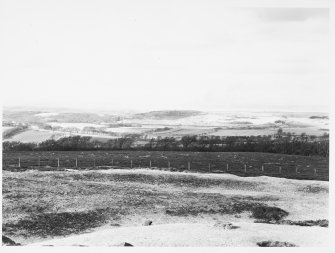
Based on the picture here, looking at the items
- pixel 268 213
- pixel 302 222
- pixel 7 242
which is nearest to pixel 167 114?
pixel 268 213

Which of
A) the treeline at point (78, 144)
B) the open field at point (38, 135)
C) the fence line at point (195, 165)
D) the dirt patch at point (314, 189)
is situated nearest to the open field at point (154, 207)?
the dirt patch at point (314, 189)

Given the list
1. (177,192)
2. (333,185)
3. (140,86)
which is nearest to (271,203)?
(333,185)

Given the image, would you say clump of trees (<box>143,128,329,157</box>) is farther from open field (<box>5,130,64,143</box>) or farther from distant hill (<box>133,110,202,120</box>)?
open field (<box>5,130,64,143</box>)

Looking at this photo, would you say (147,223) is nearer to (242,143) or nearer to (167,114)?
(167,114)

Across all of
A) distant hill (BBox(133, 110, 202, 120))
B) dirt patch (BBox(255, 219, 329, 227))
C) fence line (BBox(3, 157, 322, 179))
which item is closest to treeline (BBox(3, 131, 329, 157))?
fence line (BBox(3, 157, 322, 179))

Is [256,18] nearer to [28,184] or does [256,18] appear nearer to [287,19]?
[287,19]

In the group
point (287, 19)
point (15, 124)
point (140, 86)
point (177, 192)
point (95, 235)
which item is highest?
point (287, 19)
